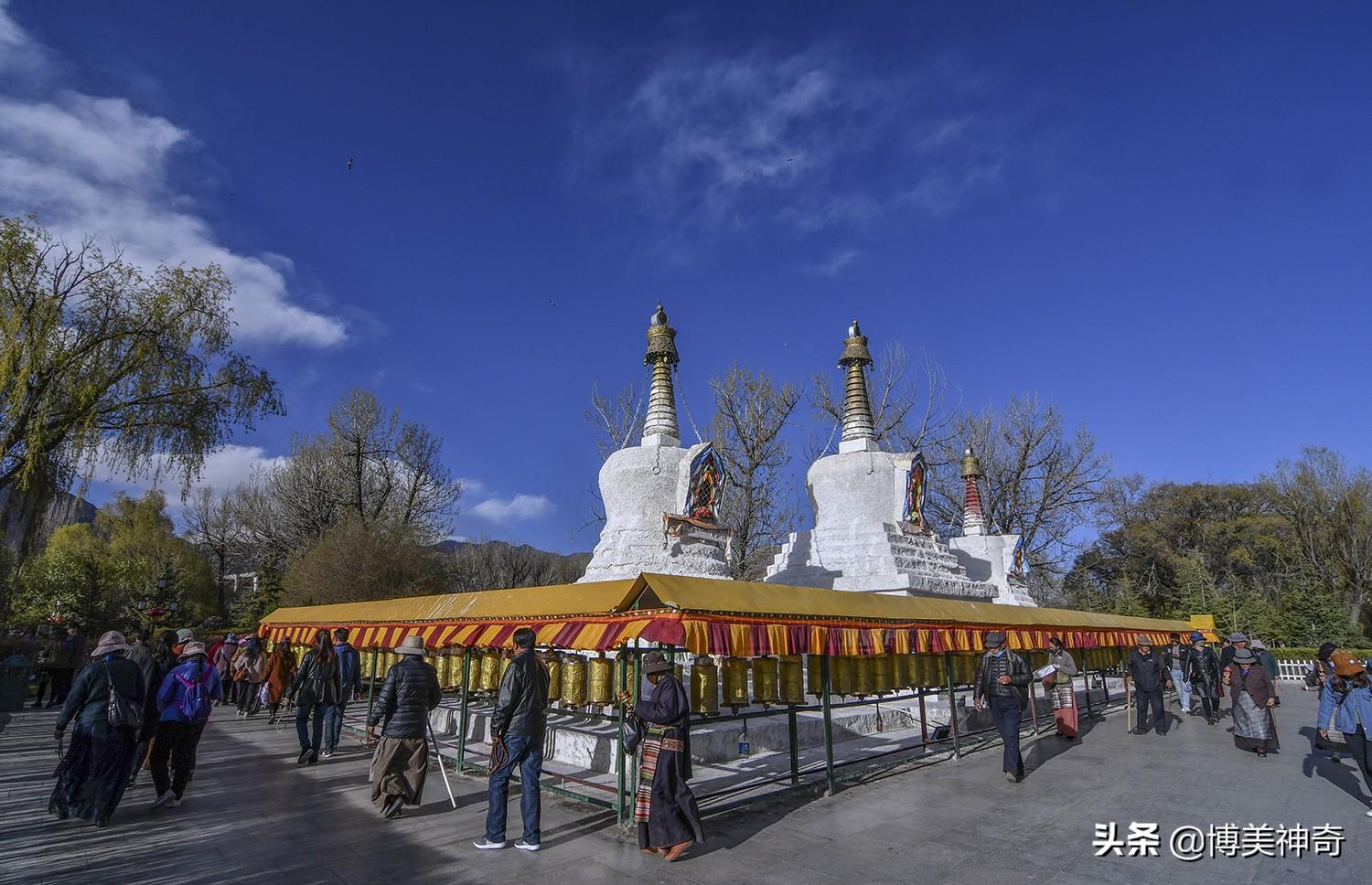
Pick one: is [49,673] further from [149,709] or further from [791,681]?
[791,681]

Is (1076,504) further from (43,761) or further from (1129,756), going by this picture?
(43,761)

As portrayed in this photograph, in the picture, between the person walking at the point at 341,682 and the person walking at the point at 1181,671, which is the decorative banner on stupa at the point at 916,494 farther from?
the person walking at the point at 341,682

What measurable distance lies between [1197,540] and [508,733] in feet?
152

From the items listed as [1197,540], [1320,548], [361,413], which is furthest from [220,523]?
[1320,548]

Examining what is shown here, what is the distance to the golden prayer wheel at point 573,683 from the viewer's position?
7609 mm

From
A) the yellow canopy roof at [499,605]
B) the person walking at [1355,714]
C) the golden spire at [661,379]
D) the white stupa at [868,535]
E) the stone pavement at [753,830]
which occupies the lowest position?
the stone pavement at [753,830]

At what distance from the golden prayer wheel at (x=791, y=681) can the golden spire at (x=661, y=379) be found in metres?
10.5

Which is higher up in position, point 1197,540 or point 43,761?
point 1197,540

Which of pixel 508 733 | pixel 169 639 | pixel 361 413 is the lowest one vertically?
pixel 508 733

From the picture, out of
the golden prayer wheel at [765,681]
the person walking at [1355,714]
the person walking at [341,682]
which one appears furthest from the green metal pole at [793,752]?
the person walking at [341,682]

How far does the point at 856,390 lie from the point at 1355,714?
1506 centimetres

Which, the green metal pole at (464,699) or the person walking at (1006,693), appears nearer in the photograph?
the person walking at (1006,693)

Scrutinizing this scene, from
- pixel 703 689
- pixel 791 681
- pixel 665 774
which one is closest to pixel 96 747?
pixel 665 774

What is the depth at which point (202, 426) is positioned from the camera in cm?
1355
